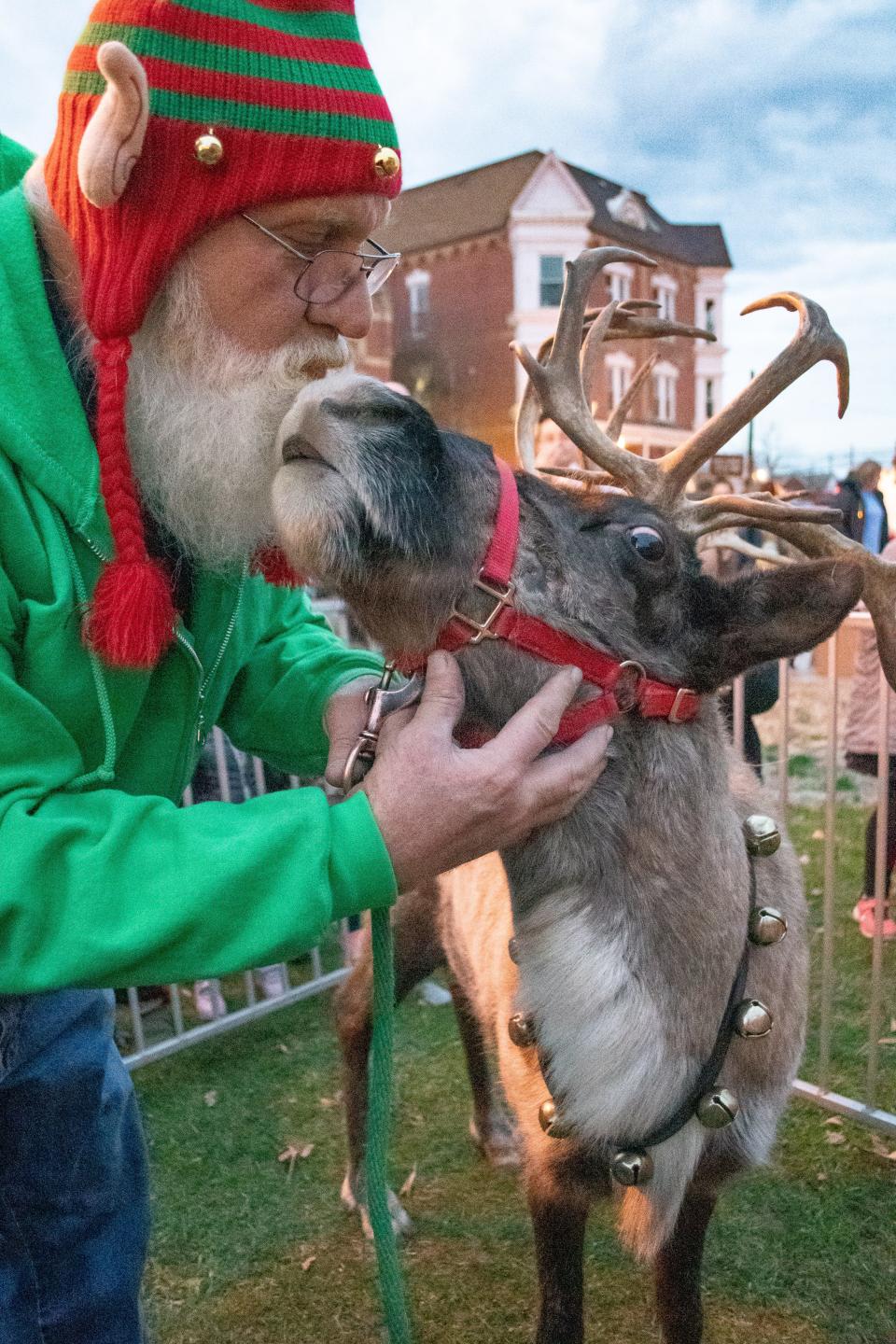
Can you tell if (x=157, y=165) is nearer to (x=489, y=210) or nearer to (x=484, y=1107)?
(x=484, y=1107)

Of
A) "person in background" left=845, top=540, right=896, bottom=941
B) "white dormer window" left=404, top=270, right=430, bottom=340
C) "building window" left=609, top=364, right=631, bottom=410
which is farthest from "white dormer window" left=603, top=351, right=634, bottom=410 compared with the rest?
"person in background" left=845, top=540, right=896, bottom=941

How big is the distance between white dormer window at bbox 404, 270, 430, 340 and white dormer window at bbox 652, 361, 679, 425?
6.52 metres

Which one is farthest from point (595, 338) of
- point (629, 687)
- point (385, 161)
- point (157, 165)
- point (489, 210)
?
point (489, 210)

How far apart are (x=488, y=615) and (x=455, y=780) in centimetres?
35

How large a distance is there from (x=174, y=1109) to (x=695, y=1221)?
7.73 feet

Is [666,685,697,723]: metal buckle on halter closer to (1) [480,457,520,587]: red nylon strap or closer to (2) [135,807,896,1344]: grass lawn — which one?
(1) [480,457,520,587]: red nylon strap

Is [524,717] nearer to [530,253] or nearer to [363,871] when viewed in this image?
[363,871]

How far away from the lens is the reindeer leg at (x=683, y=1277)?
2.39 m

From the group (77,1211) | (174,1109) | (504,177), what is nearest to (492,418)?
(504,177)

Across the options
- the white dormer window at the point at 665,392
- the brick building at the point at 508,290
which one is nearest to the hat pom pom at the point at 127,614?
the brick building at the point at 508,290

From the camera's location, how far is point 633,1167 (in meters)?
1.97

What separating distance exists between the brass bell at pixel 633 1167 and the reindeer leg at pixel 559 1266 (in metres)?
0.29

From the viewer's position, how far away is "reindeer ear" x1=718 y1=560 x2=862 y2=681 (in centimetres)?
177

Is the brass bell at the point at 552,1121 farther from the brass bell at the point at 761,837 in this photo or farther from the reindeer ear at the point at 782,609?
the reindeer ear at the point at 782,609
